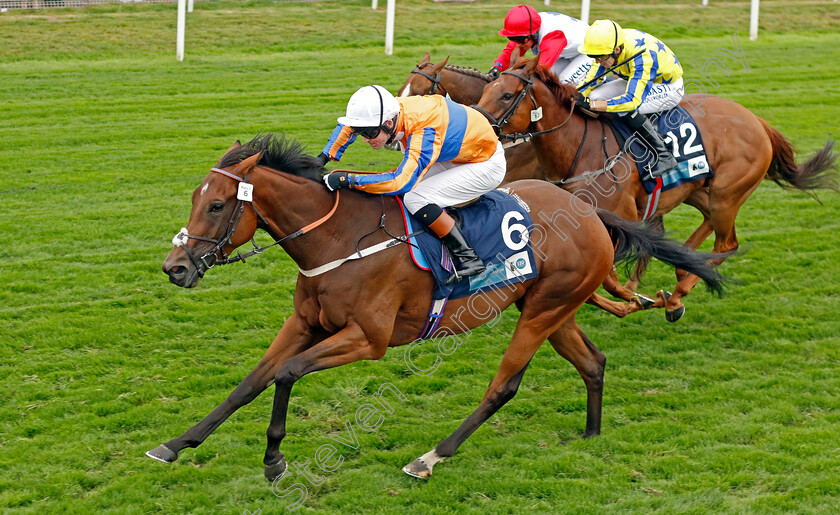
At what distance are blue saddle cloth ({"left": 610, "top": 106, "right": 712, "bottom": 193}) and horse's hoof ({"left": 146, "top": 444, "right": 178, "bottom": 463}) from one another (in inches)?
150

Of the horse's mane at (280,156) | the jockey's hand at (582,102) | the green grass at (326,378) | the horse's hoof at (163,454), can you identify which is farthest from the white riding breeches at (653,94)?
the horse's hoof at (163,454)

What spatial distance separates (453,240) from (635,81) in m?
2.53

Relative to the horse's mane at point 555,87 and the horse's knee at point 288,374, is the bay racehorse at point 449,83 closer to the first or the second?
the horse's mane at point 555,87

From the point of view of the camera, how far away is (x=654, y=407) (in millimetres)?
5238

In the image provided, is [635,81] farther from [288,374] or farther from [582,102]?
[288,374]

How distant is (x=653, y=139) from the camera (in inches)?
249

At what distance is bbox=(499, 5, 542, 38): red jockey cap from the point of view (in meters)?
6.65

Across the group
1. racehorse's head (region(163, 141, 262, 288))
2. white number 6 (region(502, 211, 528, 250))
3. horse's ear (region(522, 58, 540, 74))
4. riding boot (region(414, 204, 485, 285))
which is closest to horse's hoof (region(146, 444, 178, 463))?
racehorse's head (region(163, 141, 262, 288))

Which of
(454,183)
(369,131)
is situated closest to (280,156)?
(369,131)

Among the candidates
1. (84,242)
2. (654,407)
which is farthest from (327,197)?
(84,242)

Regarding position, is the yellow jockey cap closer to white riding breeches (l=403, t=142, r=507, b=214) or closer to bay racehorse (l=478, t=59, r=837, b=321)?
bay racehorse (l=478, t=59, r=837, b=321)

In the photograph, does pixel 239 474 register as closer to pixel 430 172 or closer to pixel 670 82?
pixel 430 172

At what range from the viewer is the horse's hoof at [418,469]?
14.6 feet

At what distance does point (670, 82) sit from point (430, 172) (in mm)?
2751
